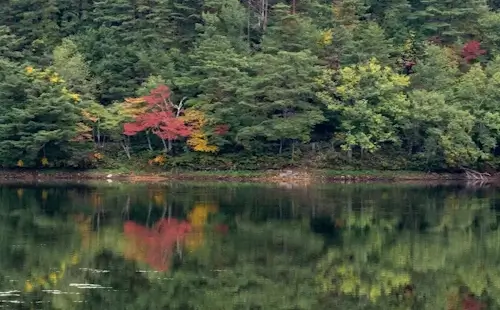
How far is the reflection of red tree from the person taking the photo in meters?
25.2

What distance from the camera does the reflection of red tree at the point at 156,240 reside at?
82.8ft

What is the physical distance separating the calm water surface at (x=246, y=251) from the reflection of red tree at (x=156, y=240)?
40 mm

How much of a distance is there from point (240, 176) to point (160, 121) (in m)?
5.39

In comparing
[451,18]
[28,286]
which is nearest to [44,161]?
[451,18]

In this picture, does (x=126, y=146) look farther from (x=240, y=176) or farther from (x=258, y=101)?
(x=258, y=101)

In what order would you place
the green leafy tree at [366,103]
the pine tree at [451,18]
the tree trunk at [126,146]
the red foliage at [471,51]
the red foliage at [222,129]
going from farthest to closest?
the pine tree at [451,18]
the red foliage at [471,51]
the tree trunk at [126,146]
the red foliage at [222,129]
the green leafy tree at [366,103]

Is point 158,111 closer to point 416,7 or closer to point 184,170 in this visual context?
point 184,170

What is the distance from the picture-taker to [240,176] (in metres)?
50.8

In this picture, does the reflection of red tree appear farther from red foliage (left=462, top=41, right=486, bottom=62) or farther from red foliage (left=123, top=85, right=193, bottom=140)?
red foliage (left=462, top=41, right=486, bottom=62)

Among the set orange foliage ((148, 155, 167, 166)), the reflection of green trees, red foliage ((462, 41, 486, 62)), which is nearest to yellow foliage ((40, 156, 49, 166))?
orange foliage ((148, 155, 167, 166))

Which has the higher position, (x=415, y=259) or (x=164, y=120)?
(x=164, y=120)

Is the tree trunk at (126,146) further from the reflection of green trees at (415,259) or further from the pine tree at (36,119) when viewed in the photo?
the reflection of green trees at (415,259)

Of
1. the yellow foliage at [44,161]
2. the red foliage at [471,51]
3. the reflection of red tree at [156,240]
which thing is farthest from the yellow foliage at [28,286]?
the red foliage at [471,51]

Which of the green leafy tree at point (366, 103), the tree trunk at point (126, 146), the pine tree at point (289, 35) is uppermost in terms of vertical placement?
the pine tree at point (289, 35)
